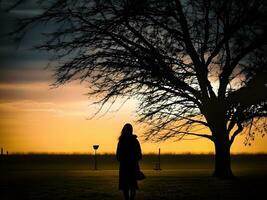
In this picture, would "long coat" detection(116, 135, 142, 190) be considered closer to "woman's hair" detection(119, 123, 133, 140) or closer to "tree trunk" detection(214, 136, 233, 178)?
"woman's hair" detection(119, 123, 133, 140)

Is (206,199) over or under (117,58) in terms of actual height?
under

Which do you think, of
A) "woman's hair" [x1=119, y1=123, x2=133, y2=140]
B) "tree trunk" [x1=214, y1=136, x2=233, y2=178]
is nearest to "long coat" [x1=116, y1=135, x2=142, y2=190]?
"woman's hair" [x1=119, y1=123, x2=133, y2=140]

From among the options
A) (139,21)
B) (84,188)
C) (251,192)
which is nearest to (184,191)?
(251,192)

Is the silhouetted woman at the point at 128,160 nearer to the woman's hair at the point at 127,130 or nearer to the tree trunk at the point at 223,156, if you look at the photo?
the woman's hair at the point at 127,130

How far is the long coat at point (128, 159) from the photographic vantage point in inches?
688

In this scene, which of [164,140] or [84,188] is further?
[164,140]

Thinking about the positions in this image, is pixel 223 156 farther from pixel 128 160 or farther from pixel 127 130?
pixel 127 130

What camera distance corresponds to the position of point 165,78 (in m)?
25.1

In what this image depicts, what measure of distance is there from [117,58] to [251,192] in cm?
920

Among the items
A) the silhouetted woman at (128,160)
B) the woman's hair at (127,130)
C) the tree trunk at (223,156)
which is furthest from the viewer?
the tree trunk at (223,156)

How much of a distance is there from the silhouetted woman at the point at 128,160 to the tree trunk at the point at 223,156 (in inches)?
460

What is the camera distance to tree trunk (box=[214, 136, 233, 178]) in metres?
28.7

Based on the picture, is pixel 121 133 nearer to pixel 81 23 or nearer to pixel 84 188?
pixel 84 188

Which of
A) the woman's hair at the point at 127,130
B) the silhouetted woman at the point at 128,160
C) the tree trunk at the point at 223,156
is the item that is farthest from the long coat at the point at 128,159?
the tree trunk at the point at 223,156
